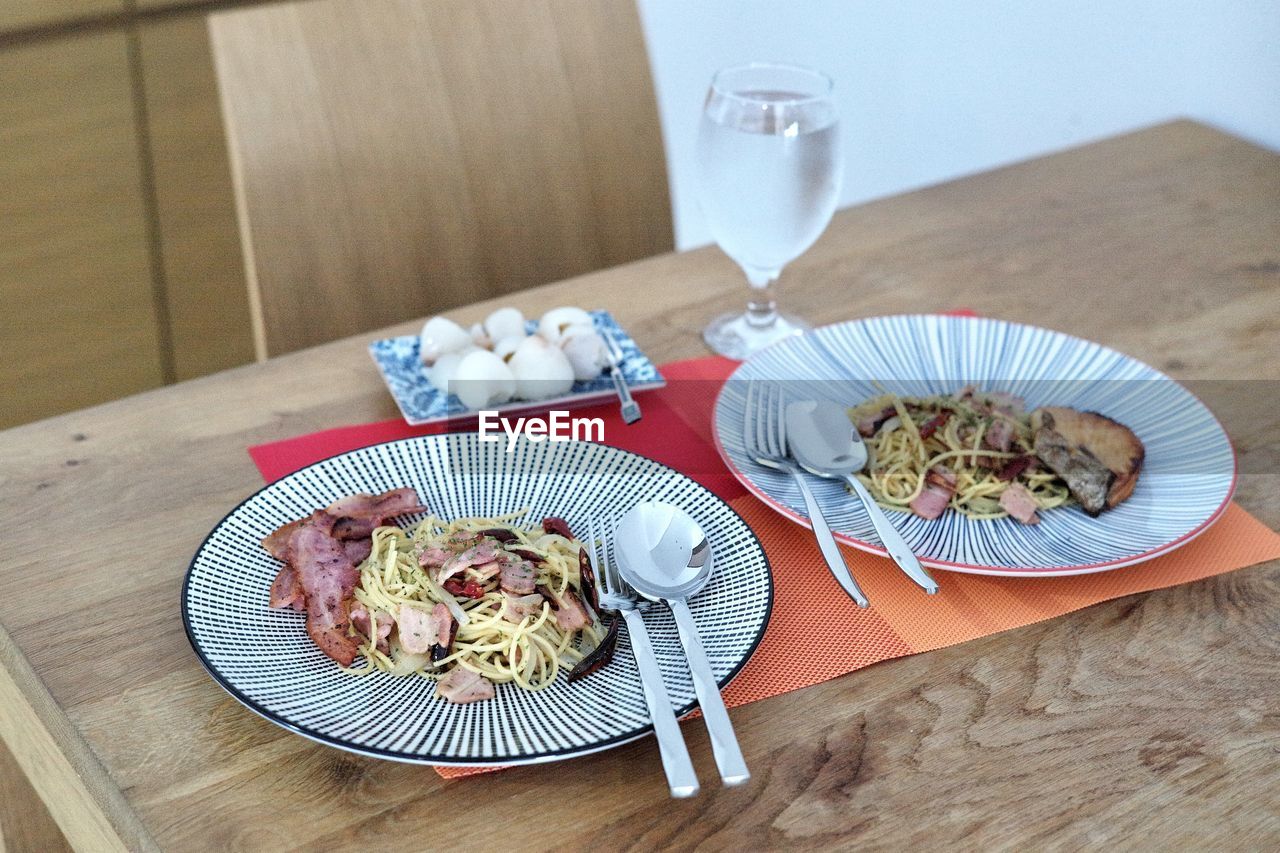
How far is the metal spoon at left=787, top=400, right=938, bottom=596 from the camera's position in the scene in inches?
35.4

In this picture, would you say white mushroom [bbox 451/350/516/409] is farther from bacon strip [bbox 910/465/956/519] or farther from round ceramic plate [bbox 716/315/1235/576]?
bacon strip [bbox 910/465/956/519]

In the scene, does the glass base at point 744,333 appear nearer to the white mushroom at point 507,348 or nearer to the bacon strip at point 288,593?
the white mushroom at point 507,348

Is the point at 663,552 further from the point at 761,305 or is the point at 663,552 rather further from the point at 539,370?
the point at 761,305

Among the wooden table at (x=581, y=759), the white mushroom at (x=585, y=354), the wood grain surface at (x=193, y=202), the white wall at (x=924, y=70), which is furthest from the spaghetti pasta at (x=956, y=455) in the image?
the wood grain surface at (x=193, y=202)

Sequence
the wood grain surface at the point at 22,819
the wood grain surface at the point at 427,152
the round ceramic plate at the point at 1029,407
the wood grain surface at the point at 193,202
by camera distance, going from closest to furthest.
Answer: the round ceramic plate at the point at 1029,407
the wood grain surface at the point at 22,819
the wood grain surface at the point at 427,152
the wood grain surface at the point at 193,202

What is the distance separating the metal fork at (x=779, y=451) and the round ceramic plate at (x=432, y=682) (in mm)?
57

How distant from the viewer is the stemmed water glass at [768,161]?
1.03 meters

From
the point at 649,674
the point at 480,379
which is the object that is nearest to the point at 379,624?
the point at 649,674

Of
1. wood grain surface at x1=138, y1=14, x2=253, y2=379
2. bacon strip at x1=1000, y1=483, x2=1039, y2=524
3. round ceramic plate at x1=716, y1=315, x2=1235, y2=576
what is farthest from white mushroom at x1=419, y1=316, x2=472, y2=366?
wood grain surface at x1=138, y1=14, x2=253, y2=379

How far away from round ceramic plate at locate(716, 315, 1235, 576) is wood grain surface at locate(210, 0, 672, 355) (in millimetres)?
564

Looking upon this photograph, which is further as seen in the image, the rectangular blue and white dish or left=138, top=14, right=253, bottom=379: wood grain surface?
left=138, top=14, right=253, bottom=379: wood grain surface

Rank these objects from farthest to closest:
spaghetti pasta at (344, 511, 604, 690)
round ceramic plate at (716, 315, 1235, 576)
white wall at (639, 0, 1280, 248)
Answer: white wall at (639, 0, 1280, 248) < round ceramic plate at (716, 315, 1235, 576) < spaghetti pasta at (344, 511, 604, 690)

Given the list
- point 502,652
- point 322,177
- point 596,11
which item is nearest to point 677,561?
point 502,652

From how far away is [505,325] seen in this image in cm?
106
